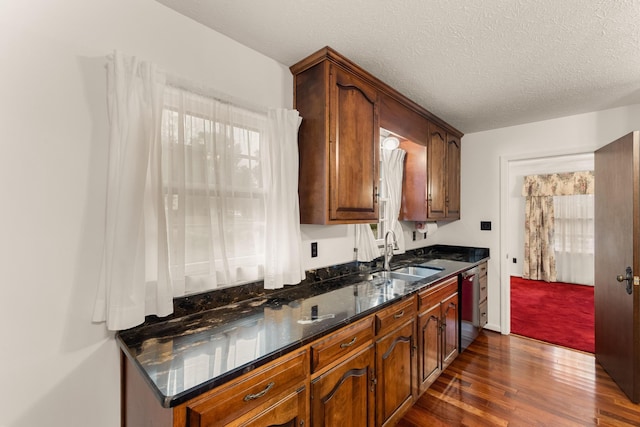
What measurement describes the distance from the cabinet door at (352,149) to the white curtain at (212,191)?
1.49 feet

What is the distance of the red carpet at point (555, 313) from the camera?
3202 millimetres

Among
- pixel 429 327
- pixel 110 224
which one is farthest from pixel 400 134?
pixel 110 224

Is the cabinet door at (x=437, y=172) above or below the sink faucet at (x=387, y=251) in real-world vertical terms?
above

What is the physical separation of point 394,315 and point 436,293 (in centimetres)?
65

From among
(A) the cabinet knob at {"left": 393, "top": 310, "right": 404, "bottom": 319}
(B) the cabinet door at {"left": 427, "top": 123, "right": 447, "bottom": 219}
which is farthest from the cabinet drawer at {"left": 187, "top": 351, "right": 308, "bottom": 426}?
(B) the cabinet door at {"left": 427, "top": 123, "right": 447, "bottom": 219}

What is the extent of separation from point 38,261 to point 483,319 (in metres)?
3.87

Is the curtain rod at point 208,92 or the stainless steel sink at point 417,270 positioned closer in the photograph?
the curtain rod at point 208,92

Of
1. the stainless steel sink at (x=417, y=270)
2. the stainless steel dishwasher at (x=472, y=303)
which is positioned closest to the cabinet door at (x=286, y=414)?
the stainless steel sink at (x=417, y=270)

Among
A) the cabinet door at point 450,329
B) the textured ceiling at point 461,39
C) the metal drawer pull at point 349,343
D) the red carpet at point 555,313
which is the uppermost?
the textured ceiling at point 461,39

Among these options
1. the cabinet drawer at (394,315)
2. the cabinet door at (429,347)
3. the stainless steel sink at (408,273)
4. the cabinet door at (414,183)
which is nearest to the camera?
the cabinet drawer at (394,315)

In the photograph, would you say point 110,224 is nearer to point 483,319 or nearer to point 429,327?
point 429,327

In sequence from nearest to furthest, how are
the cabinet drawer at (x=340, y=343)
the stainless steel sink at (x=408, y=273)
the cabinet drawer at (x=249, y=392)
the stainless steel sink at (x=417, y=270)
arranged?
the cabinet drawer at (x=249, y=392) < the cabinet drawer at (x=340, y=343) < the stainless steel sink at (x=408, y=273) < the stainless steel sink at (x=417, y=270)

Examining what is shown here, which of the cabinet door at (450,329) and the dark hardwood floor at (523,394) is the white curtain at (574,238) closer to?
the dark hardwood floor at (523,394)

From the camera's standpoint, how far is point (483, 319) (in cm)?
330
